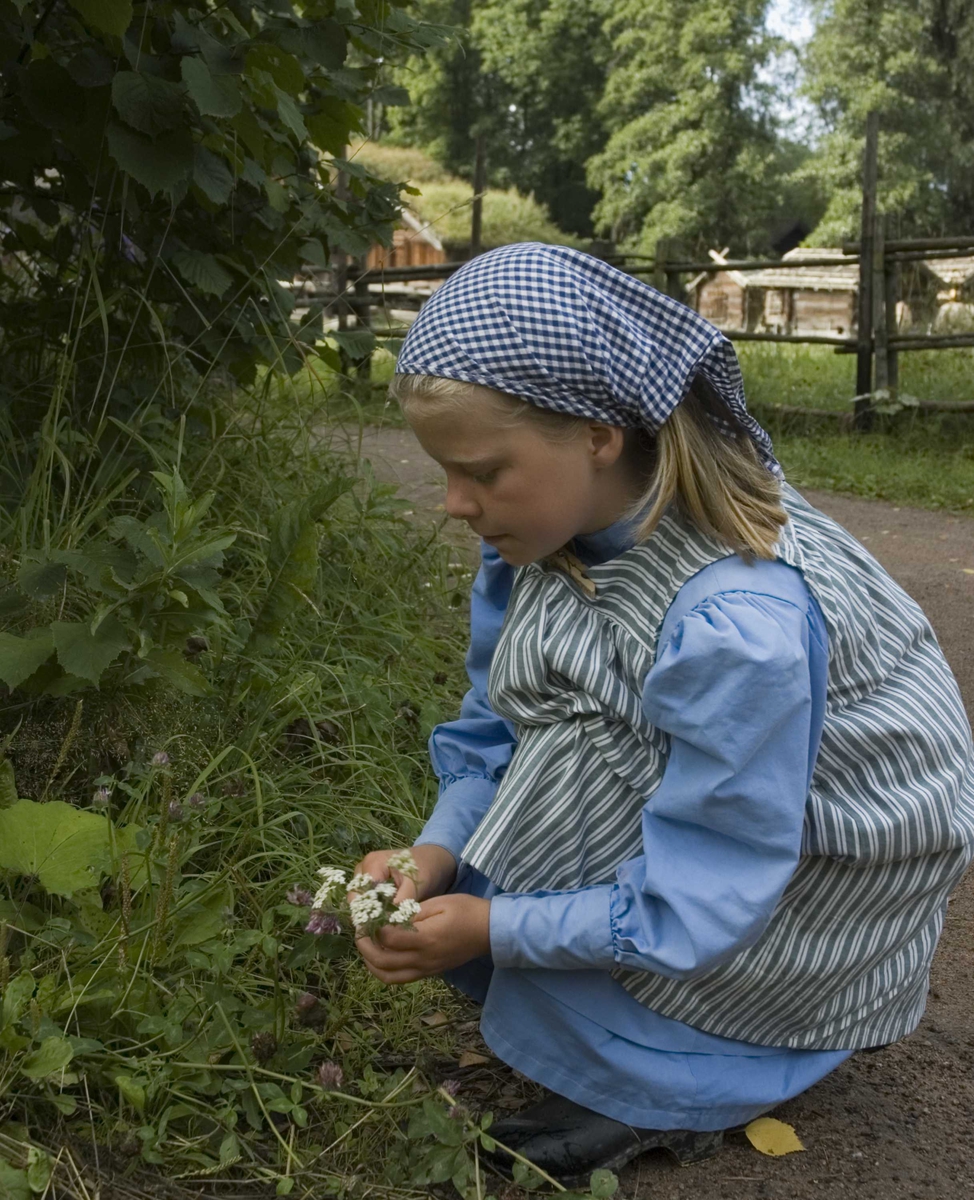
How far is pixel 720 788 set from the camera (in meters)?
1.41

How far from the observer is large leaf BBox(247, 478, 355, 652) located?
7.39 feet

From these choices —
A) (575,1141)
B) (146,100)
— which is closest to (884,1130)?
(575,1141)

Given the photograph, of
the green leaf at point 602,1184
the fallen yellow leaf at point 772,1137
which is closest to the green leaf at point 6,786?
the green leaf at point 602,1184

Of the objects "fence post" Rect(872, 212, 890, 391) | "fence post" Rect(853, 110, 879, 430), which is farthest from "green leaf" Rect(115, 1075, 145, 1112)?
"fence post" Rect(872, 212, 890, 391)

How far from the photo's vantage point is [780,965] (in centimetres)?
161

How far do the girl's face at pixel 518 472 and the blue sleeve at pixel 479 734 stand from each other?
0.28 m

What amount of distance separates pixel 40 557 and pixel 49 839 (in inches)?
23.7

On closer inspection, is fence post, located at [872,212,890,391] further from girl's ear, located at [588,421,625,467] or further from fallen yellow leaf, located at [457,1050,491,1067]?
girl's ear, located at [588,421,625,467]

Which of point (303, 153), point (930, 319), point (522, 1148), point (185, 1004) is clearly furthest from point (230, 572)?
point (930, 319)

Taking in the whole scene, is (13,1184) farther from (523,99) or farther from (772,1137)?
(523,99)

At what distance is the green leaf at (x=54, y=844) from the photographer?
67.9 inches

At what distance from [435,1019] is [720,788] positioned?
755 mm

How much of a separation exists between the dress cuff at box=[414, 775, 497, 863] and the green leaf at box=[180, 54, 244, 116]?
113 cm

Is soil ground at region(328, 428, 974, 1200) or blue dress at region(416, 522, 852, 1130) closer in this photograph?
→ blue dress at region(416, 522, 852, 1130)
